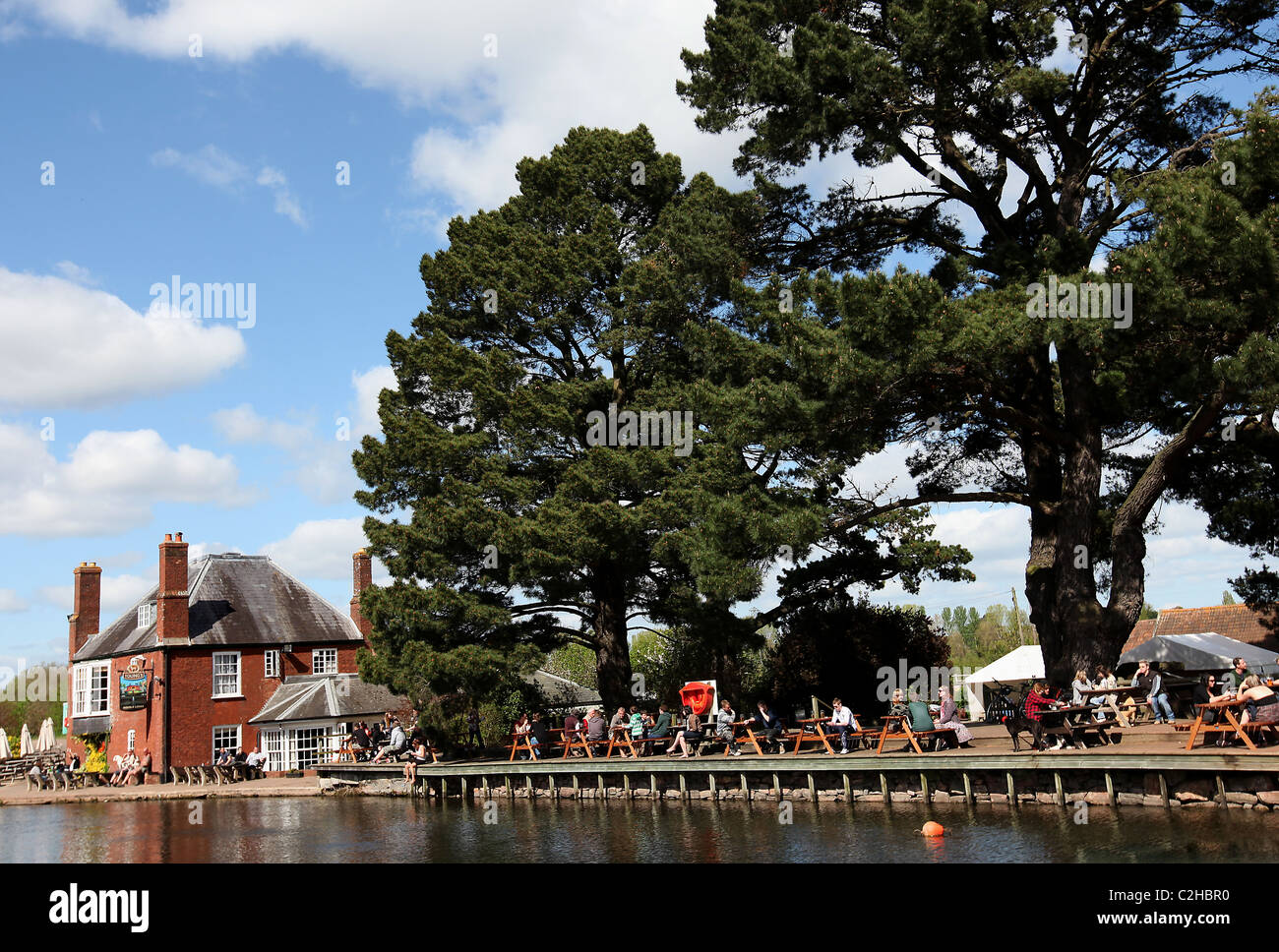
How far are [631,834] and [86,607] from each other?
3853cm

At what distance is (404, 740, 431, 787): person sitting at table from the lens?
29.6m

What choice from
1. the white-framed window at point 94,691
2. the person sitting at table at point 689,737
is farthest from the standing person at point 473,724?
the white-framed window at point 94,691

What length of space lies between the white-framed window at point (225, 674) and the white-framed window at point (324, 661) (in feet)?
10.8

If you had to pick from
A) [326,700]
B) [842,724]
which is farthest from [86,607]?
[842,724]

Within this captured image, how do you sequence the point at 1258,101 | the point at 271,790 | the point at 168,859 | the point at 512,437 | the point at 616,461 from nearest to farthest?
1. the point at 1258,101
2. the point at 168,859
3. the point at 616,461
4. the point at 512,437
5. the point at 271,790

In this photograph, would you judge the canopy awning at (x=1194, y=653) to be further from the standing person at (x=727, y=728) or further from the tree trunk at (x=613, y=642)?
the tree trunk at (x=613, y=642)

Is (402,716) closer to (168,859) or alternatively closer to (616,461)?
(616,461)

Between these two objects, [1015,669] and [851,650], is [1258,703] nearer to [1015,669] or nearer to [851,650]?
[851,650]

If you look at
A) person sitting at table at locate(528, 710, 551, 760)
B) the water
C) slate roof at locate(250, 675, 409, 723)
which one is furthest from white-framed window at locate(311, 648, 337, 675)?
person sitting at table at locate(528, 710, 551, 760)

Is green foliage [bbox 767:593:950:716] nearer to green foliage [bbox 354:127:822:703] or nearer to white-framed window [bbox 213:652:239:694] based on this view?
green foliage [bbox 354:127:822:703]

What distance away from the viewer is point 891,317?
54.9ft

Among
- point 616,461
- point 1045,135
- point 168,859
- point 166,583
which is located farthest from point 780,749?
point 166,583

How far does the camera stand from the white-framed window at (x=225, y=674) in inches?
1619

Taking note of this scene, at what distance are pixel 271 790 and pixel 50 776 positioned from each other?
48.2 feet
